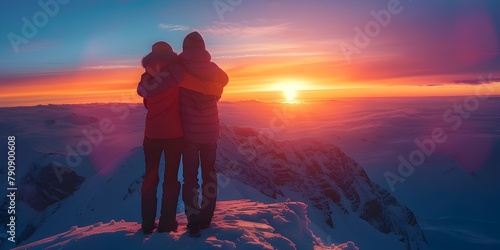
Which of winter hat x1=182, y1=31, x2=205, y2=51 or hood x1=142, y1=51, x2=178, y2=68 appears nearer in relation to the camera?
hood x1=142, y1=51, x2=178, y2=68

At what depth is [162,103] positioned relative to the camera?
529 cm

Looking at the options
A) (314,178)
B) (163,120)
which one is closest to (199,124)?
(163,120)

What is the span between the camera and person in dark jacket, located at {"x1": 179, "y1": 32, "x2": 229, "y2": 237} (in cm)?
533

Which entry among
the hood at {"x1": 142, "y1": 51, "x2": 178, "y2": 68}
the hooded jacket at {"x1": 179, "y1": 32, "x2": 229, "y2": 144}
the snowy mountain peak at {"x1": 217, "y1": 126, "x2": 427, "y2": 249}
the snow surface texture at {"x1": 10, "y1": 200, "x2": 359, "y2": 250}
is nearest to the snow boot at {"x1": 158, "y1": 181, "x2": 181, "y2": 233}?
the snow surface texture at {"x1": 10, "y1": 200, "x2": 359, "y2": 250}

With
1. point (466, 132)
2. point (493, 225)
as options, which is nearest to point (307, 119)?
point (466, 132)

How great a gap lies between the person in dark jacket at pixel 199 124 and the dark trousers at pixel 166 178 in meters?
0.15

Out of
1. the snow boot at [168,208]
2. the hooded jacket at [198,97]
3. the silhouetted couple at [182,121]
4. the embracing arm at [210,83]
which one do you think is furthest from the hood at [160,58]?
the snow boot at [168,208]

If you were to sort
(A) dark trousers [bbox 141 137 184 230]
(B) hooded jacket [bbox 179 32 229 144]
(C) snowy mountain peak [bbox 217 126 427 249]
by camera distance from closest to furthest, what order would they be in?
(B) hooded jacket [bbox 179 32 229 144] < (A) dark trousers [bbox 141 137 184 230] < (C) snowy mountain peak [bbox 217 126 427 249]

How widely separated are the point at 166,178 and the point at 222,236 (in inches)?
45.6

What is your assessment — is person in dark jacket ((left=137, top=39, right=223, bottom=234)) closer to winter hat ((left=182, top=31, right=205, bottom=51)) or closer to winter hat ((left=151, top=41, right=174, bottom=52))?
winter hat ((left=151, top=41, right=174, bottom=52))

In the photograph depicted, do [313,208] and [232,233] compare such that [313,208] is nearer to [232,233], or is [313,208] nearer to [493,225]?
[232,233]

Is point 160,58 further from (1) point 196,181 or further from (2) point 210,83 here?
(1) point 196,181

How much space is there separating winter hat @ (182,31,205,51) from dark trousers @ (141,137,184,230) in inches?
50.0

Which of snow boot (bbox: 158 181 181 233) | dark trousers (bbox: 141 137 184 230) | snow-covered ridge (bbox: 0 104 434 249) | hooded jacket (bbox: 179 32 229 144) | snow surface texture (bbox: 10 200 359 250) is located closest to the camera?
snow surface texture (bbox: 10 200 359 250)
